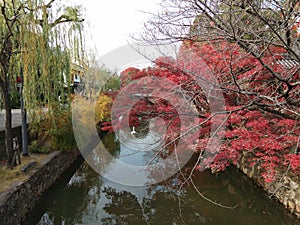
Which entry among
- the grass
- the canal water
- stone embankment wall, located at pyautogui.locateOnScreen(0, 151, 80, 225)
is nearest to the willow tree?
the grass

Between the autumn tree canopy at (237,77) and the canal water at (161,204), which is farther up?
the autumn tree canopy at (237,77)

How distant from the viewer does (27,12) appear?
410cm

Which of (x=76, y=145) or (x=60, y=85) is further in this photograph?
(x=76, y=145)

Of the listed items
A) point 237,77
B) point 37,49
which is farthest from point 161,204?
point 37,49

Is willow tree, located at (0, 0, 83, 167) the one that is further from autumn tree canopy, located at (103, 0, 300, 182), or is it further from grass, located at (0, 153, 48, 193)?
autumn tree canopy, located at (103, 0, 300, 182)

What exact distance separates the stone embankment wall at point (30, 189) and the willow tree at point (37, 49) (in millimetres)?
668

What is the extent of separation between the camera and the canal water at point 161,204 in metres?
4.01

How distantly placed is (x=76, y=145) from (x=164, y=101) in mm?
3507

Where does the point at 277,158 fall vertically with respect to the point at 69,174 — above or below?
above

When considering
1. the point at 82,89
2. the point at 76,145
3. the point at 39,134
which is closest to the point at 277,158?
the point at 76,145

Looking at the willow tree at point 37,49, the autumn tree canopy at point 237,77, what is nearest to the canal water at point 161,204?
the autumn tree canopy at point 237,77

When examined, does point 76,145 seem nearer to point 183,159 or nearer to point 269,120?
point 183,159

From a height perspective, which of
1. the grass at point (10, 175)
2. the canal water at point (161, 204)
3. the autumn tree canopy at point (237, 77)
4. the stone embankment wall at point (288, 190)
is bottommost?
the canal water at point (161, 204)

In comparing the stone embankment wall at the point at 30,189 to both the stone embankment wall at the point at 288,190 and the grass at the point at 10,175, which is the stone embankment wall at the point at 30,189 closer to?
the grass at the point at 10,175
